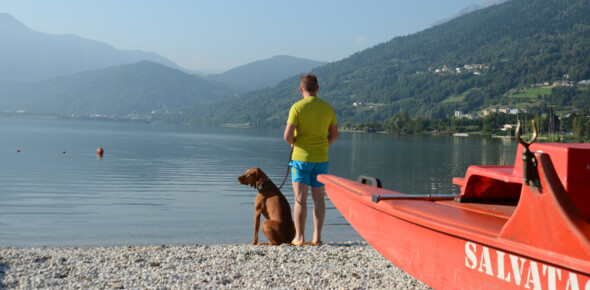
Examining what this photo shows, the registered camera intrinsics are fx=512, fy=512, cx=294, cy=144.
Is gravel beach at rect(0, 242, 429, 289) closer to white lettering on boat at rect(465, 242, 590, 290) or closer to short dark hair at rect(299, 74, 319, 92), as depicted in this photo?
white lettering on boat at rect(465, 242, 590, 290)

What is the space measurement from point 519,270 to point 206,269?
11.4ft

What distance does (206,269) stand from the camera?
5684mm

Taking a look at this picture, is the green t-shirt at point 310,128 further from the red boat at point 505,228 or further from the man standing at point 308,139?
the red boat at point 505,228

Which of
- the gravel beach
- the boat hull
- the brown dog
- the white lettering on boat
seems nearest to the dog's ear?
the brown dog

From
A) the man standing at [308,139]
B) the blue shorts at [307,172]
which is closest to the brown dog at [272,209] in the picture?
the man standing at [308,139]

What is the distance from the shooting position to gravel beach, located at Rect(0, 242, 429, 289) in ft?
16.9

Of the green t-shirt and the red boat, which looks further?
the green t-shirt

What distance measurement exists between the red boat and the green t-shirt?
1.83m

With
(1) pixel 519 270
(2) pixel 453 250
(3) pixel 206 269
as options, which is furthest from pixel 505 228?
(3) pixel 206 269

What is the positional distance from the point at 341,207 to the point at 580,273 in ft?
12.1

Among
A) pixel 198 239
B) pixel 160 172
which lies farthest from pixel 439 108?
pixel 198 239

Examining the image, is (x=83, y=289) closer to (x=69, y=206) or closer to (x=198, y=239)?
(x=198, y=239)

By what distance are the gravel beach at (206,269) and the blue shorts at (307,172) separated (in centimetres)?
87

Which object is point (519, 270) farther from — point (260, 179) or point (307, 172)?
point (260, 179)
